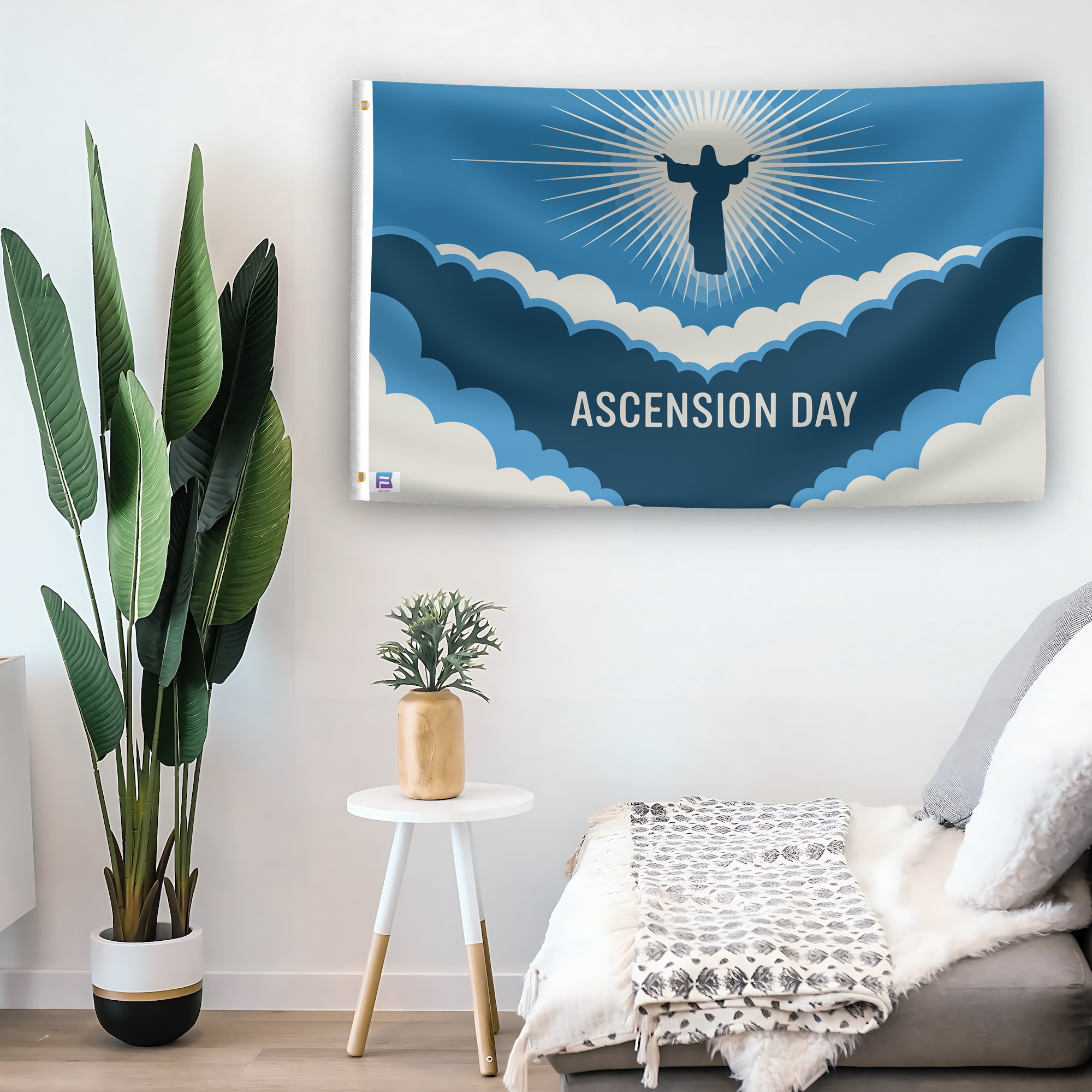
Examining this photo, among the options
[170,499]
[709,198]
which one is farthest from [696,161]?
[170,499]

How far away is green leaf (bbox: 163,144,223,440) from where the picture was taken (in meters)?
1.91

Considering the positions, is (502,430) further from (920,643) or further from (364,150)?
(920,643)

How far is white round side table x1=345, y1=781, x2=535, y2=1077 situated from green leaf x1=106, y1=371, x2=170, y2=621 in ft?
1.81

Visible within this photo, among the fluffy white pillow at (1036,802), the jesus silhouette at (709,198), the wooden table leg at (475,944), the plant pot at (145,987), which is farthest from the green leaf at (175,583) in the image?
the fluffy white pillow at (1036,802)

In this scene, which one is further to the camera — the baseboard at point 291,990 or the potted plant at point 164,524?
the baseboard at point 291,990

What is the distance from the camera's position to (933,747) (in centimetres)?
219

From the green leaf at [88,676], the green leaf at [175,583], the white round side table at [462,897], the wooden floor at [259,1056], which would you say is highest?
the green leaf at [175,583]

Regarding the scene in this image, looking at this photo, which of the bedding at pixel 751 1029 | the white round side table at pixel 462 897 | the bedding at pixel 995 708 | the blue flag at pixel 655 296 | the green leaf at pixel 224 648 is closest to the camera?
the bedding at pixel 751 1029

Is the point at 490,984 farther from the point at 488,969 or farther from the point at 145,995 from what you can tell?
the point at 145,995

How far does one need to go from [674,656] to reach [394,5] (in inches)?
60.1

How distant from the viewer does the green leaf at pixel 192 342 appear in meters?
1.91

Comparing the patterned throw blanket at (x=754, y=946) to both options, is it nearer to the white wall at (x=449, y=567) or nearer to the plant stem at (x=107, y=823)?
the white wall at (x=449, y=567)

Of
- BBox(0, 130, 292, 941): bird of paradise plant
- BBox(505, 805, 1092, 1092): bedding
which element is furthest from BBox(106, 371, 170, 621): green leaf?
BBox(505, 805, 1092, 1092): bedding

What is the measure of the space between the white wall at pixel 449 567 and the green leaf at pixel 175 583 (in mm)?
257
